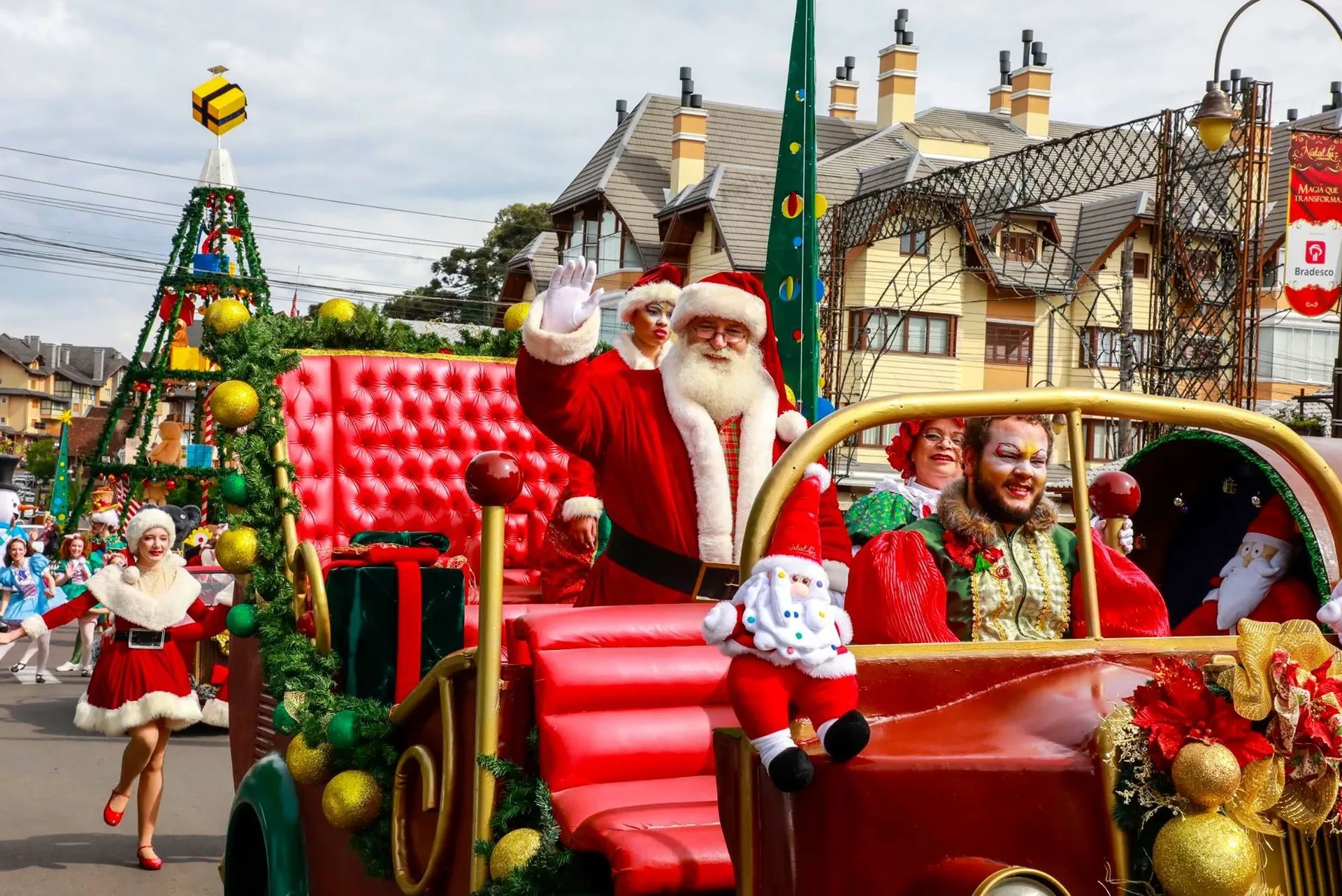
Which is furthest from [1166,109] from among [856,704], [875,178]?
[875,178]

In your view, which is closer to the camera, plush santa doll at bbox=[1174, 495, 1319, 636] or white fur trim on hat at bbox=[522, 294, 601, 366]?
white fur trim on hat at bbox=[522, 294, 601, 366]

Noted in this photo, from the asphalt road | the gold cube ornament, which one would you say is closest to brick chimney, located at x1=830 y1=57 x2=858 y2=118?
the gold cube ornament

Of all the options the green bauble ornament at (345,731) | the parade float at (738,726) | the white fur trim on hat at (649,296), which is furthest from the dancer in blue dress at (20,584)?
the green bauble ornament at (345,731)

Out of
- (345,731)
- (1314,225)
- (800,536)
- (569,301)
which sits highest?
(1314,225)

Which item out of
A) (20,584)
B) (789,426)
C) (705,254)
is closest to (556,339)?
(789,426)

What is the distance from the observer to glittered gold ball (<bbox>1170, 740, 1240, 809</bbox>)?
227 cm

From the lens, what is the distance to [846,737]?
7.65 feet

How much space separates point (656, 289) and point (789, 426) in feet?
3.67

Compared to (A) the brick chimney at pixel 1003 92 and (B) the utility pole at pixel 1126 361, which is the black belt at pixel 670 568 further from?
(A) the brick chimney at pixel 1003 92

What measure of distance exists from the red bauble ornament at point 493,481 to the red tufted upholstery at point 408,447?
3.09m

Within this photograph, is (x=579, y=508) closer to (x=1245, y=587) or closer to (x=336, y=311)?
(x=336, y=311)

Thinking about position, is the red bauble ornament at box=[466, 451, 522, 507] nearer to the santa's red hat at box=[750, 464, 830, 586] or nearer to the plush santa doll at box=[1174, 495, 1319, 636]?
the santa's red hat at box=[750, 464, 830, 586]

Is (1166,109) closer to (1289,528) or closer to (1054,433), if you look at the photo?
(1289,528)

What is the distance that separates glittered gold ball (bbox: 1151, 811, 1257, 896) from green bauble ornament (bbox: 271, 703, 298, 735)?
8.23ft
